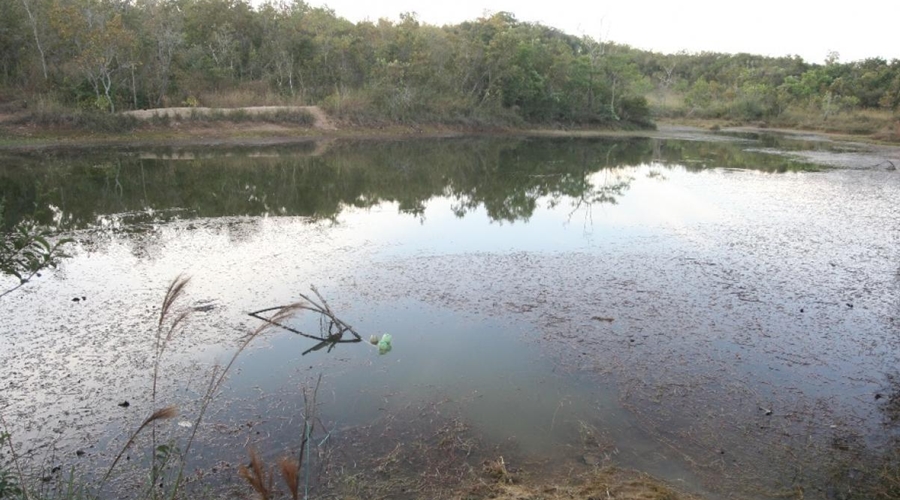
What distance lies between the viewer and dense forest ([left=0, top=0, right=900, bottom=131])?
877 inches

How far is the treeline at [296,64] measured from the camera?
73.2ft

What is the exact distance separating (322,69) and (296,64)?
1.38m

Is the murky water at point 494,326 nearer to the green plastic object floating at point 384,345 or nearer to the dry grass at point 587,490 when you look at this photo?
the green plastic object floating at point 384,345

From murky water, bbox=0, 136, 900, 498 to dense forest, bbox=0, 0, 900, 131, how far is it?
12.3 metres

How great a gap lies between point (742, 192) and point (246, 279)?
528 inches

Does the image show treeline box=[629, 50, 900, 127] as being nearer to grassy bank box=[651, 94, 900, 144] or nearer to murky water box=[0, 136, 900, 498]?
grassy bank box=[651, 94, 900, 144]

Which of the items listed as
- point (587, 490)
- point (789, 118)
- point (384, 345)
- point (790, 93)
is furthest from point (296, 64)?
point (790, 93)

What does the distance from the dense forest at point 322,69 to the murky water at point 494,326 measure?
1228cm

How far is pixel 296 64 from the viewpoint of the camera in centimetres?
3022

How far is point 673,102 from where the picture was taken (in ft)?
179

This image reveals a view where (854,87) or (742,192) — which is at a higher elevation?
(854,87)

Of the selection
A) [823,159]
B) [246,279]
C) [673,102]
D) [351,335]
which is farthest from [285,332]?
[673,102]

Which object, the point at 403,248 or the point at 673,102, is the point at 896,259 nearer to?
the point at 403,248

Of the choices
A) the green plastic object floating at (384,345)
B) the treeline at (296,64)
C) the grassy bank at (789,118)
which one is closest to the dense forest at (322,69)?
the treeline at (296,64)
